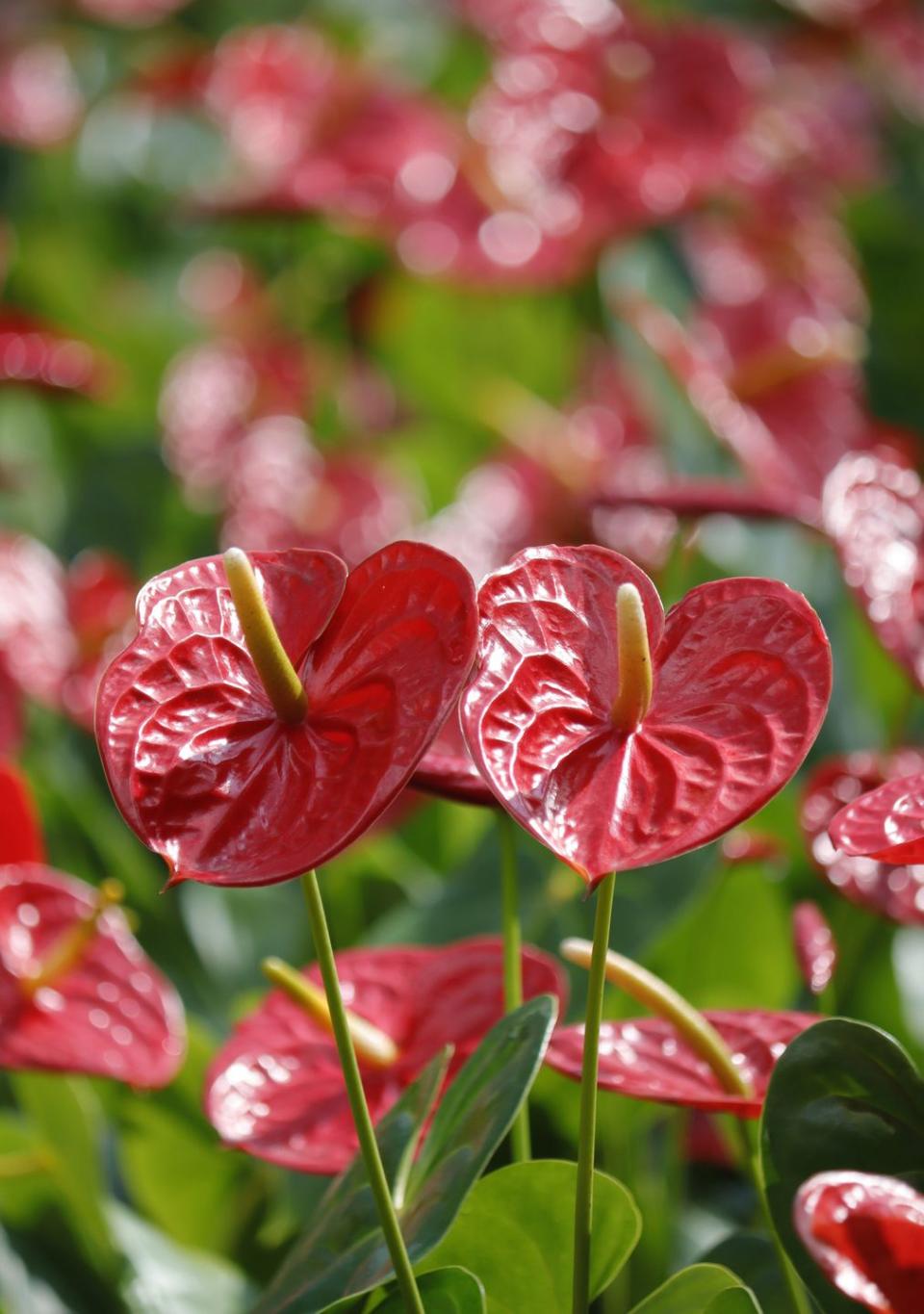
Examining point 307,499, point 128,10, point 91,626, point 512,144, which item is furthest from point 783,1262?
point 128,10

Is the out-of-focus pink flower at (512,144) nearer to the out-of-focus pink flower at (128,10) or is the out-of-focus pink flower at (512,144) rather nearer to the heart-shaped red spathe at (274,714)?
the out-of-focus pink flower at (128,10)

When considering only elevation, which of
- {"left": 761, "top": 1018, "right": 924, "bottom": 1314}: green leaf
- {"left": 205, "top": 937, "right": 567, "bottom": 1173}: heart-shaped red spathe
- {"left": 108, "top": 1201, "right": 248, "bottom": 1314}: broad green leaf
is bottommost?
{"left": 108, "top": 1201, "right": 248, "bottom": 1314}: broad green leaf

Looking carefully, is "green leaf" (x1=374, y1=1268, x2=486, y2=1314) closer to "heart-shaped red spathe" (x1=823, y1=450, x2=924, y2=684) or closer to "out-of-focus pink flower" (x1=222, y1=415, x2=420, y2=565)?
"heart-shaped red spathe" (x1=823, y1=450, x2=924, y2=684)

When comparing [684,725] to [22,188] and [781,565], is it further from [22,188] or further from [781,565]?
[22,188]

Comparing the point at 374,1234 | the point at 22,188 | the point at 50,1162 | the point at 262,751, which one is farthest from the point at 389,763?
the point at 22,188

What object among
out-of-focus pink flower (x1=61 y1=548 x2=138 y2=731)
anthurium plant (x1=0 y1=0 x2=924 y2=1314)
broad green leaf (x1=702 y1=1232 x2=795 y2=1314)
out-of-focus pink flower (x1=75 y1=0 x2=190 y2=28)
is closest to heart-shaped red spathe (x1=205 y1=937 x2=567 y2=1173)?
anthurium plant (x1=0 y1=0 x2=924 y2=1314)

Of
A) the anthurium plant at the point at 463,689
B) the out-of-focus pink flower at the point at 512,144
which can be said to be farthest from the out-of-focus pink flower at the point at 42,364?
the out-of-focus pink flower at the point at 512,144

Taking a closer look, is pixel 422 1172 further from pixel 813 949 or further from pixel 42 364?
pixel 42 364
